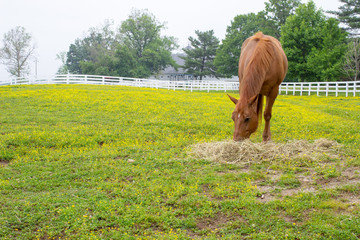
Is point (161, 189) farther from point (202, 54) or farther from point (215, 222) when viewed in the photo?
point (202, 54)

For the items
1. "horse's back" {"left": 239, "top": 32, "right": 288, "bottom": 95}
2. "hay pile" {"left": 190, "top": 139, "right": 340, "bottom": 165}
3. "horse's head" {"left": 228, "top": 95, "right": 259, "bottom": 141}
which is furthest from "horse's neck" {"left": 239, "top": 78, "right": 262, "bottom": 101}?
"hay pile" {"left": 190, "top": 139, "right": 340, "bottom": 165}

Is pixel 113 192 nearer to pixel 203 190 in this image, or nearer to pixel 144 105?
pixel 203 190

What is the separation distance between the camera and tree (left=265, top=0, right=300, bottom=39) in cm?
4594

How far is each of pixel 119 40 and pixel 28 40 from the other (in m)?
19.1

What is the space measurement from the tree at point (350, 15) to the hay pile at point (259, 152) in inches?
1688

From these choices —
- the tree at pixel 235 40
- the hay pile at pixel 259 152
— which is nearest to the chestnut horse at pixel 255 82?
the hay pile at pixel 259 152

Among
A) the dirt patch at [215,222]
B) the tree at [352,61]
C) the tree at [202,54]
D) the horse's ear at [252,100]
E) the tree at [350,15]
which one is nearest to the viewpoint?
the dirt patch at [215,222]

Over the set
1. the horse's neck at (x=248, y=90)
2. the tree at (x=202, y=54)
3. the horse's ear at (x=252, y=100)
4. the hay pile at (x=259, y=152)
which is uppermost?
the tree at (x=202, y=54)

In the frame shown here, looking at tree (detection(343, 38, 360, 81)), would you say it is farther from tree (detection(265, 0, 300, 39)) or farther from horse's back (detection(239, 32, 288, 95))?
horse's back (detection(239, 32, 288, 95))

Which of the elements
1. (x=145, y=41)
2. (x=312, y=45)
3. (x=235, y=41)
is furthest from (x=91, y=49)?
(x=312, y=45)

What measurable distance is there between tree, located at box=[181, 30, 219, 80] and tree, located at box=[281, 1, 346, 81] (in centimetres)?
2354

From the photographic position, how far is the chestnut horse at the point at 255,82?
6.23 meters

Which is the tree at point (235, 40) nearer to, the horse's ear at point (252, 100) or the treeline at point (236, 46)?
the treeline at point (236, 46)

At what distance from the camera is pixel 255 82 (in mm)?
6426
